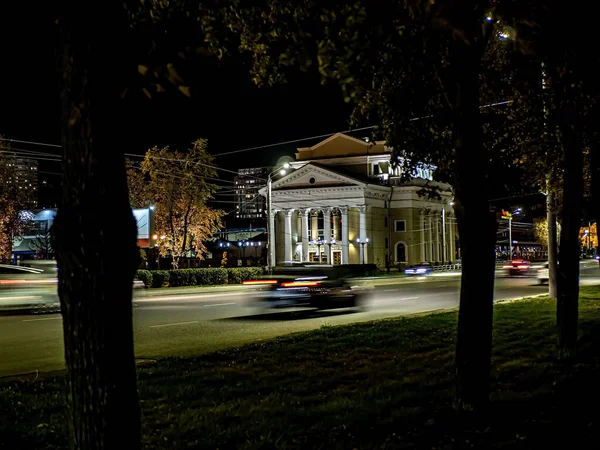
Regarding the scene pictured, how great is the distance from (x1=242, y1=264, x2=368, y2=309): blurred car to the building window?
188 ft

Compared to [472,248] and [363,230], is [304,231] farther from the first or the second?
[472,248]

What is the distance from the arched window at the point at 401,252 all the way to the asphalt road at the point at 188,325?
5092cm

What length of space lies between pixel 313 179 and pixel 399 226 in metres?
12.6

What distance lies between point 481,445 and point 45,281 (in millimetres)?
18282

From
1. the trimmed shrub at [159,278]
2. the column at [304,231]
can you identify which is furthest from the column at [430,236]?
the trimmed shrub at [159,278]

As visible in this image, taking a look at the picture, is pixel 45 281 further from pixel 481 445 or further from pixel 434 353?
pixel 481 445

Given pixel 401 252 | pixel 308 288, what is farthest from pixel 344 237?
pixel 308 288

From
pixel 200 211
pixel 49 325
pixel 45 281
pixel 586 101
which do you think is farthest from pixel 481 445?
pixel 200 211

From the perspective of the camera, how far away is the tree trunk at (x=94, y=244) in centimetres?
383

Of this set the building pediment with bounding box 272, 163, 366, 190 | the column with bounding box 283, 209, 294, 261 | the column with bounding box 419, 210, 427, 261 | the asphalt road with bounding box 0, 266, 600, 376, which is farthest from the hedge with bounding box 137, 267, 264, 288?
the column with bounding box 419, 210, 427, 261

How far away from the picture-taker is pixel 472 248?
22.3 feet

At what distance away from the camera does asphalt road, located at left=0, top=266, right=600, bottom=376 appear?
12344mm

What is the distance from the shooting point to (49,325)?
17.0 metres

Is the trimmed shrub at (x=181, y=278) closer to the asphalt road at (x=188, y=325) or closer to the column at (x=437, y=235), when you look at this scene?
the asphalt road at (x=188, y=325)
